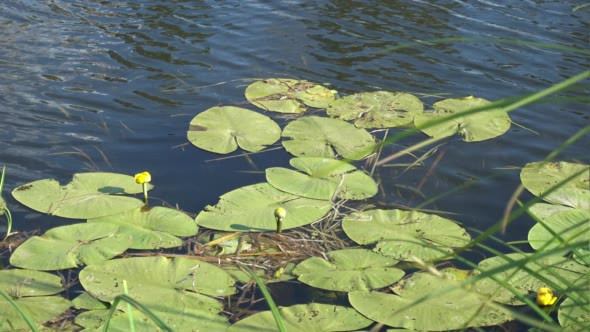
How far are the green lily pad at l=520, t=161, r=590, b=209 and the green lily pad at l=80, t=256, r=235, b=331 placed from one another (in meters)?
1.41

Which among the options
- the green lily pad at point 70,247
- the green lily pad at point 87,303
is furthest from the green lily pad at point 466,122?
the green lily pad at point 87,303

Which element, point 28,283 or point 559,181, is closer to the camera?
point 28,283

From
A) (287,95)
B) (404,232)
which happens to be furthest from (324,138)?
(404,232)

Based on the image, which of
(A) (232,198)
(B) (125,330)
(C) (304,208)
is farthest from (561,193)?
(B) (125,330)

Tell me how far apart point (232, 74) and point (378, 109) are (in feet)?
3.09

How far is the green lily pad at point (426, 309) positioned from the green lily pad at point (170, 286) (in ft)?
1.48

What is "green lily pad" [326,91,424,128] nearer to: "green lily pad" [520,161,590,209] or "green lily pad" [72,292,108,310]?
"green lily pad" [520,161,590,209]

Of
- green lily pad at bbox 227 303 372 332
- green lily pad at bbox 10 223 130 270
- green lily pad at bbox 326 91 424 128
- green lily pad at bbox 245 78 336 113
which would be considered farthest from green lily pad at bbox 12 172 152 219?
green lily pad at bbox 326 91 424 128

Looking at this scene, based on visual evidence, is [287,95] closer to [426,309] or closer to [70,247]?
[70,247]

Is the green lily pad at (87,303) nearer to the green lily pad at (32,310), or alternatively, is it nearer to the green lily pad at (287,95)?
the green lily pad at (32,310)

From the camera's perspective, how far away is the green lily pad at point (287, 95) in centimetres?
411

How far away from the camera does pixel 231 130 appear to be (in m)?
3.78

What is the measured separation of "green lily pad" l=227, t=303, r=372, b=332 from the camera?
2.44 m

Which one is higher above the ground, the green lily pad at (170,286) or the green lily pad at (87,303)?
the green lily pad at (170,286)
